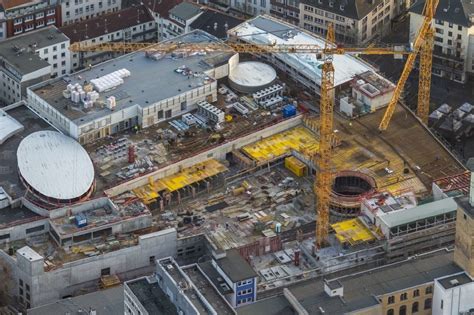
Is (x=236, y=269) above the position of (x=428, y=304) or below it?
above

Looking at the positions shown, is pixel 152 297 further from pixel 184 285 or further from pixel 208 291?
pixel 208 291

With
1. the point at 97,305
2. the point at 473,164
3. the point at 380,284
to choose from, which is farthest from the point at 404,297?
the point at 97,305

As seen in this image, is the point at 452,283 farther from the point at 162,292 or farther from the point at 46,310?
the point at 46,310

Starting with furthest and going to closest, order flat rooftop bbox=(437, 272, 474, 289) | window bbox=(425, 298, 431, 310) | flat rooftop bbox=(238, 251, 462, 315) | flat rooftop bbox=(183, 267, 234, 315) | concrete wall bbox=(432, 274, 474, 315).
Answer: window bbox=(425, 298, 431, 310)
flat rooftop bbox=(183, 267, 234, 315)
flat rooftop bbox=(437, 272, 474, 289)
flat rooftop bbox=(238, 251, 462, 315)
concrete wall bbox=(432, 274, 474, 315)

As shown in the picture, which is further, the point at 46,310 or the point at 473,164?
the point at 46,310

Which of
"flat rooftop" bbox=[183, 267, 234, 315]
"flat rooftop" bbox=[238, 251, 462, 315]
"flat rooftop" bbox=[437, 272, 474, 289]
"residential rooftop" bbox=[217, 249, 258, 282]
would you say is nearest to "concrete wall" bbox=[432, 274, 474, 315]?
"flat rooftop" bbox=[437, 272, 474, 289]

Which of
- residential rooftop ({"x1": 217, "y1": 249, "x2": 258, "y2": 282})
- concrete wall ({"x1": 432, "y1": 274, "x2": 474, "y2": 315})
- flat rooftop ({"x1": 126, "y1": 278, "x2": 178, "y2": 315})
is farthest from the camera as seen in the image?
residential rooftop ({"x1": 217, "y1": 249, "x2": 258, "y2": 282})

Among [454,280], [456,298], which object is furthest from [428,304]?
[454,280]

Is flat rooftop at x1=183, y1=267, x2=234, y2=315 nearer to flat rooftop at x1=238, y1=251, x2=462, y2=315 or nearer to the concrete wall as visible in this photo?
flat rooftop at x1=238, y1=251, x2=462, y2=315
